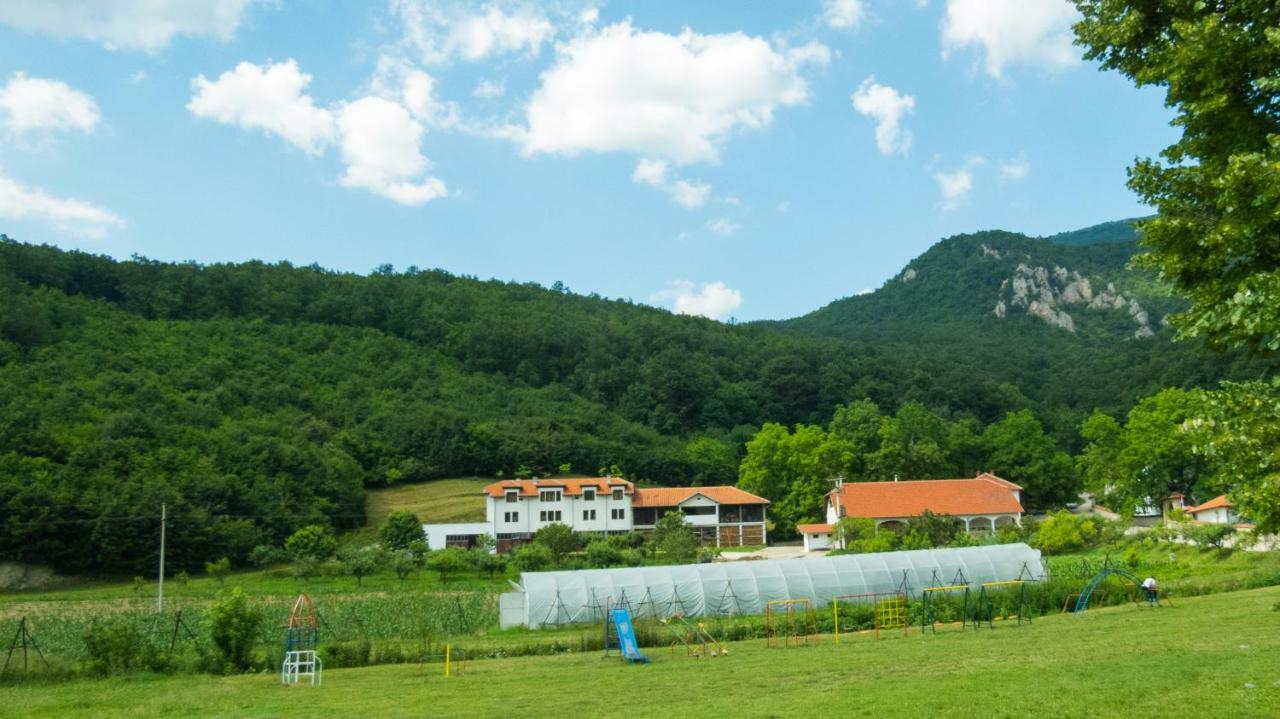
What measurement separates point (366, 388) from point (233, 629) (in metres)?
81.2

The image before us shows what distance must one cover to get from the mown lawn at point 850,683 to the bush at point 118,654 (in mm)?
832

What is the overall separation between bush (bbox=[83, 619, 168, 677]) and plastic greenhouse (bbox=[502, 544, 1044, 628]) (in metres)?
11.2

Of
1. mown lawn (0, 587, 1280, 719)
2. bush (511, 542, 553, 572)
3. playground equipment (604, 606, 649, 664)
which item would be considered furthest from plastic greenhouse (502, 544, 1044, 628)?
bush (511, 542, 553, 572)

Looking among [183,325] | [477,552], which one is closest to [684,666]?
[477,552]

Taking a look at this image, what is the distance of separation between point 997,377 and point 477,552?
290 feet

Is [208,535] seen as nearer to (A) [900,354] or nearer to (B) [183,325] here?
(B) [183,325]

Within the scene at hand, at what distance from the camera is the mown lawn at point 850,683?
1151 cm

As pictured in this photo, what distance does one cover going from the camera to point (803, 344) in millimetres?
126625

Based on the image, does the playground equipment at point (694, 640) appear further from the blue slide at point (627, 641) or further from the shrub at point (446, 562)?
the shrub at point (446, 562)

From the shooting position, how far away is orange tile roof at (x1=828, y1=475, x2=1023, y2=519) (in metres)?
62.2

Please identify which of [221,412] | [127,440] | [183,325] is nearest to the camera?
[127,440]

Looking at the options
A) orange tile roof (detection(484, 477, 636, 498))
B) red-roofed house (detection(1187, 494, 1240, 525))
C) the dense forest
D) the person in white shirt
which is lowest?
the person in white shirt

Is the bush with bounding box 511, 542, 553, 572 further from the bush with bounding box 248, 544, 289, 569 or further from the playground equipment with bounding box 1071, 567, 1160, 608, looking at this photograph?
the playground equipment with bounding box 1071, 567, 1160, 608

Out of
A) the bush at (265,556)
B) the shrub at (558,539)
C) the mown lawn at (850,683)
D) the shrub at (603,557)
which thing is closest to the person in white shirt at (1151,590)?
the mown lawn at (850,683)
